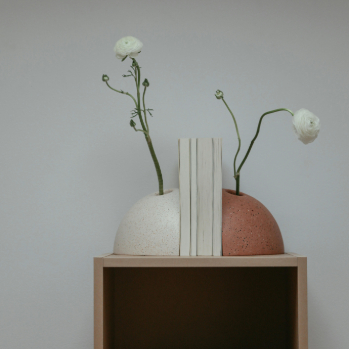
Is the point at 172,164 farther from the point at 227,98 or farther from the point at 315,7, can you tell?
the point at 315,7

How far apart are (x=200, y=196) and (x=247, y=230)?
124mm

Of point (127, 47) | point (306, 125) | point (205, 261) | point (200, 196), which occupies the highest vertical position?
point (127, 47)

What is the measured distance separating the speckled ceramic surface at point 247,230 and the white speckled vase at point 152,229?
0.11 m

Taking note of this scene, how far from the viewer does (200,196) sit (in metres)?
0.80

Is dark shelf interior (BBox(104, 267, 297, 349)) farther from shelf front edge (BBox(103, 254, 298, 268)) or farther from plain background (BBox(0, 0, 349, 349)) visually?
shelf front edge (BBox(103, 254, 298, 268))

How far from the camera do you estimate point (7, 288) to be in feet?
3.49

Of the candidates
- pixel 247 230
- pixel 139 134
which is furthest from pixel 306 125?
pixel 139 134

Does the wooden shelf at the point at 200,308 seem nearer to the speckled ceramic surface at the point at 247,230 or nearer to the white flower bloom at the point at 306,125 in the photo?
the speckled ceramic surface at the point at 247,230

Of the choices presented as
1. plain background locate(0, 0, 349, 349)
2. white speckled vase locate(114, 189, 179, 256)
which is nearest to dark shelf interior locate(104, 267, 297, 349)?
plain background locate(0, 0, 349, 349)

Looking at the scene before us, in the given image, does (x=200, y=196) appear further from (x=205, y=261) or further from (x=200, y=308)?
(x=200, y=308)

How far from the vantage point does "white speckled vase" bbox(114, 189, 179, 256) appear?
2.60 ft

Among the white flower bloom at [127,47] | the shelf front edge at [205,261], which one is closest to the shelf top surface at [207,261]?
the shelf front edge at [205,261]

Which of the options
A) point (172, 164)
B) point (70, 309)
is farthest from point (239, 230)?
point (70, 309)

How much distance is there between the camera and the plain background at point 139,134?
1062mm
